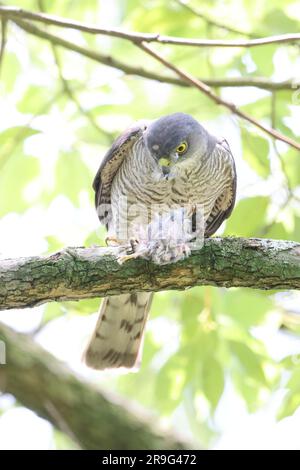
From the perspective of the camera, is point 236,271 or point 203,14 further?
point 203,14

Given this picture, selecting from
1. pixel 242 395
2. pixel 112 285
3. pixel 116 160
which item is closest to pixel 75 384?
pixel 242 395

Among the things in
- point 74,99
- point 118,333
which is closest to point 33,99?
point 74,99

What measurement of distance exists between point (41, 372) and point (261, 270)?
8.09 ft

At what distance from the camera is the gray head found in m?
4.59

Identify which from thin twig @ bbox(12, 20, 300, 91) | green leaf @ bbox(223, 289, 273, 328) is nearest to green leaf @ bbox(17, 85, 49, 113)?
thin twig @ bbox(12, 20, 300, 91)

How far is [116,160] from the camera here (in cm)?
513

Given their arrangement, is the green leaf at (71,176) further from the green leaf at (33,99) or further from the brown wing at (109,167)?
the green leaf at (33,99)

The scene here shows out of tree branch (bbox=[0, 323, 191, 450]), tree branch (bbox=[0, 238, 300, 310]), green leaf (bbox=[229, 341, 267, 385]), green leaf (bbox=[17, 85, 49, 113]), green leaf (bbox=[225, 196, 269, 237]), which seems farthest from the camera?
tree branch (bbox=[0, 323, 191, 450])

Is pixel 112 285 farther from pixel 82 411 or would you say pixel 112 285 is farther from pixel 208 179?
pixel 82 411

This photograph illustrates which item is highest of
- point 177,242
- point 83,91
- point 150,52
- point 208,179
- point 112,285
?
point 83,91

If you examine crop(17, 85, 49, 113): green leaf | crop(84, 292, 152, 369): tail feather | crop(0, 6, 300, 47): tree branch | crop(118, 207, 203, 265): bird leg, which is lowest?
crop(84, 292, 152, 369): tail feather

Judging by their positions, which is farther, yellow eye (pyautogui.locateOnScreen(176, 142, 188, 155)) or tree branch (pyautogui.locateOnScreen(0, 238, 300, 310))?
yellow eye (pyautogui.locateOnScreen(176, 142, 188, 155))

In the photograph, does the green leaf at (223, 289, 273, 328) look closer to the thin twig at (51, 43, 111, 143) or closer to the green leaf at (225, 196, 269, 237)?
the green leaf at (225, 196, 269, 237)

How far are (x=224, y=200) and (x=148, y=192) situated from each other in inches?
26.6
